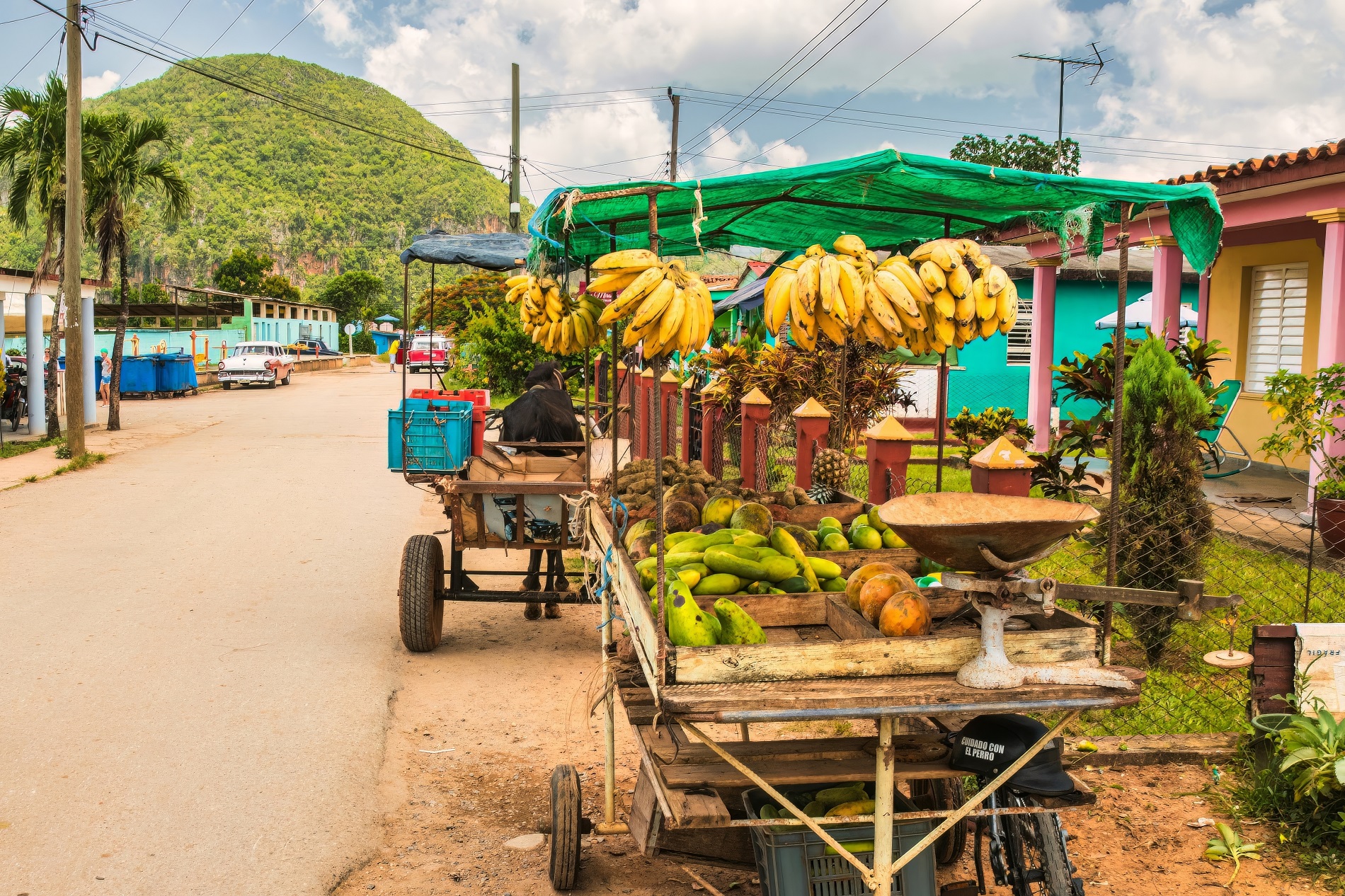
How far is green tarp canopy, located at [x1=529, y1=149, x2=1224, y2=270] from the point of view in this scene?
11.8 ft

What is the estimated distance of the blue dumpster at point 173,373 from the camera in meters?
30.8

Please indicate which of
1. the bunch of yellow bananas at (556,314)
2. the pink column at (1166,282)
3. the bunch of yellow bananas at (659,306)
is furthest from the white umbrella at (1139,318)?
the bunch of yellow bananas at (659,306)

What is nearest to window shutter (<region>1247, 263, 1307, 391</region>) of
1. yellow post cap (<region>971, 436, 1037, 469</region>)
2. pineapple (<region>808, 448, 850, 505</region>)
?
pineapple (<region>808, 448, 850, 505</region>)

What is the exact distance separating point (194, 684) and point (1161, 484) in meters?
5.81

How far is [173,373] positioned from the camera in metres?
31.2

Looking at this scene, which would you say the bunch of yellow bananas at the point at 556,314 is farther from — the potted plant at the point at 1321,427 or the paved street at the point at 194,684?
the potted plant at the point at 1321,427

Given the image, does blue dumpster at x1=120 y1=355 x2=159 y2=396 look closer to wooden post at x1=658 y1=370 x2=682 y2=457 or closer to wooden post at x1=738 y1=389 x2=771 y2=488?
wooden post at x1=658 y1=370 x2=682 y2=457

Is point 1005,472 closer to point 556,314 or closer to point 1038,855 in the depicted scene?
point 556,314

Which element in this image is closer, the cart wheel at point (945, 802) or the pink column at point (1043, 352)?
the cart wheel at point (945, 802)

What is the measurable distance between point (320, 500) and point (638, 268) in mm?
10290

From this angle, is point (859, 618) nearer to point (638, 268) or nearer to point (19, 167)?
point (638, 268)

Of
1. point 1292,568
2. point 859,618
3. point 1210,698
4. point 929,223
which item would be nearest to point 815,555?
point 859,618

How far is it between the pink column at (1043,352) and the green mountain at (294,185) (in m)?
76.8

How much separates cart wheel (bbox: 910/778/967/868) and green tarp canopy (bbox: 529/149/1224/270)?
2200 mm
